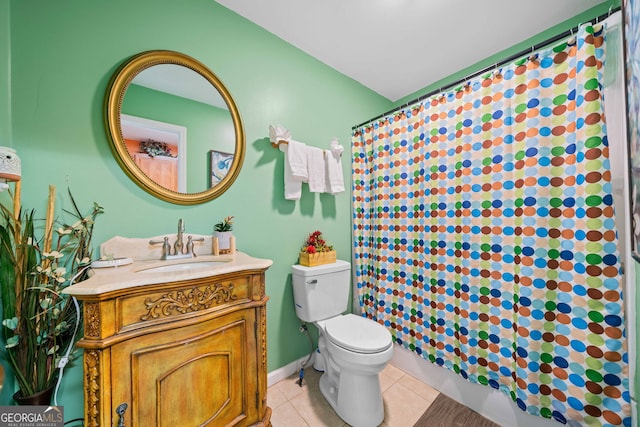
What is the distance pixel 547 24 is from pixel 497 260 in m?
1.63

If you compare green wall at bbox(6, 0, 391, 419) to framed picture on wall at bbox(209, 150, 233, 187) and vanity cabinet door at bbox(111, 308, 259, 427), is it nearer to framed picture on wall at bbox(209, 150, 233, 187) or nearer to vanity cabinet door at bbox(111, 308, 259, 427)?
framed picture on wall at bbox(209, 150, 233, 187)

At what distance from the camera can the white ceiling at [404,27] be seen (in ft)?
4.42

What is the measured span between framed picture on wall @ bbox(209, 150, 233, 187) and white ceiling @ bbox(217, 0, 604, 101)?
92cm

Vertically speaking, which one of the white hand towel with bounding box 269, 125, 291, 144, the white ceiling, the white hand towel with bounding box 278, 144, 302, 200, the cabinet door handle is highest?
the white ceiling

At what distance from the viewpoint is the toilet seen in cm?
120

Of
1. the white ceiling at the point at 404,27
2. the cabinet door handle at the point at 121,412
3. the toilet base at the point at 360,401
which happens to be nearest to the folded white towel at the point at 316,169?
the white ceiling at the point at 404,27

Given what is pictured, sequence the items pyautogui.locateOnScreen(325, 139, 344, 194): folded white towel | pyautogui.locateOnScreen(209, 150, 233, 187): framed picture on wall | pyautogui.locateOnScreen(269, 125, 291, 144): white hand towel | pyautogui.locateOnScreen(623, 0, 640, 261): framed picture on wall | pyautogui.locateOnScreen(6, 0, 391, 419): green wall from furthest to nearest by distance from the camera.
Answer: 1. pyautogui.locateOnScreen(325, 139, 344, 194): folded white towel
2. pyautogui.locateOnScreen(269, 125, 291, 144): white hand towel
3. pyautogui.locateOnScreen(209, 150, 233, 187): framed picture on wall
4. pyautogui.locateOnScreen(6, 0, 391, 419): green wall
5. pyautogui.locateOnScreen(623, 0, 640, 261): framed picture on wall

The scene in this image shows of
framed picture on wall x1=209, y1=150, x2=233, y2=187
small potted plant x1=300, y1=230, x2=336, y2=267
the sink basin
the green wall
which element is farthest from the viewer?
small potted plant x1=300, y1=230, x2=336, y2=267

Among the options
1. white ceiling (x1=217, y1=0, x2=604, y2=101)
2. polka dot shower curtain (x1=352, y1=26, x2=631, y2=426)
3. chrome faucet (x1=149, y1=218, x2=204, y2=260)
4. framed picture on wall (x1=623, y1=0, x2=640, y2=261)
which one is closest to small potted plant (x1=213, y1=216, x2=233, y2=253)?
chrome faucet (x1=149, y1=218, x2=204, y2=260)

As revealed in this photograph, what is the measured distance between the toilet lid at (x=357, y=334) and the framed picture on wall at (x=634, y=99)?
1.01 metres

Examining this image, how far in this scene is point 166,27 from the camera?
119 cm

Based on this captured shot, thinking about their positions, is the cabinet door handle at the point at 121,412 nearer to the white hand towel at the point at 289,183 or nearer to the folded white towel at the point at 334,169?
the white hand towel at the point at 289,183

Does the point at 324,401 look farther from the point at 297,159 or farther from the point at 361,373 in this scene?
the point at 297,159

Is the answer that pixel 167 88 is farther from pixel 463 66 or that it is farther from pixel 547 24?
pixel 547 24
